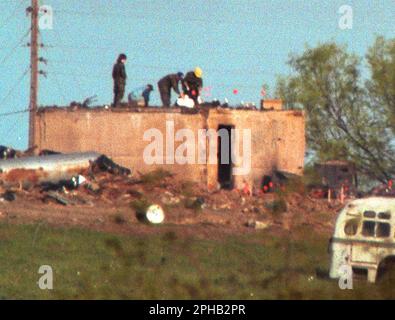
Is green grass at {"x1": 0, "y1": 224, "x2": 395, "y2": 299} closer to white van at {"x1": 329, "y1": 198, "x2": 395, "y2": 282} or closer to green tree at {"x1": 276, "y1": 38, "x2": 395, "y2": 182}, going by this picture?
white van at {"x1": 329, "y1": 198, "x2": 395, "y2": 282}

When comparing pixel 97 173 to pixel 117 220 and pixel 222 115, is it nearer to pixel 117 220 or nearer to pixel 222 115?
pixel 222 115

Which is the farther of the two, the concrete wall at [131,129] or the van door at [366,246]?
the concrete wall at [131,129]

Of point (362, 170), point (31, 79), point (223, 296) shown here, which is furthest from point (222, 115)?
point (223, 296)

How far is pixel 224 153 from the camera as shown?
3716cm

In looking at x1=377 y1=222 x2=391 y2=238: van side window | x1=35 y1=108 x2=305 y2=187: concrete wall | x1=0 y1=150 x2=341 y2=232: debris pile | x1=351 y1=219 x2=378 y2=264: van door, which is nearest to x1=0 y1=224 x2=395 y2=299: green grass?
x1=351 y1=219 x2=378 y2=264: van door

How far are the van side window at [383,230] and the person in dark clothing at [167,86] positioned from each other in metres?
19.0

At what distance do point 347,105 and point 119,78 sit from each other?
17485 mm

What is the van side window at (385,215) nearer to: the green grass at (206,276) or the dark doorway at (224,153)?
the green grass at (206,276)

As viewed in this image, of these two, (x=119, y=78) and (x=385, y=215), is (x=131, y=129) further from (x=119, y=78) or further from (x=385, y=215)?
(x=385, y=215)

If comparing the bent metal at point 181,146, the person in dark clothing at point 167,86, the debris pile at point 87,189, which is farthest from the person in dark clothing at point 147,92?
the debris pile at point 87,189

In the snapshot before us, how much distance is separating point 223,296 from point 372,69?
144 feet

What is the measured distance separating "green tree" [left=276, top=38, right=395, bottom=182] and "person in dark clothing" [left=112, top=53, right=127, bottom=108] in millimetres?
13396

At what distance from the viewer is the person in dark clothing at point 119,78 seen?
34.7 meters
